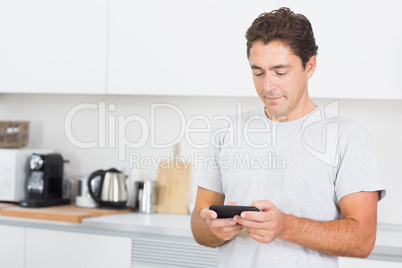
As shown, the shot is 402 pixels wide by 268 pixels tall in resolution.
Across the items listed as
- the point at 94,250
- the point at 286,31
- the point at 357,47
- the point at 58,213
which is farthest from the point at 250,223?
the point at 58,213

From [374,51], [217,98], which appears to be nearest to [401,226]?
[374,51]

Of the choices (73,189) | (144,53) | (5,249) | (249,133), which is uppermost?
(144,53)

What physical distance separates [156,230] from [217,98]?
0.87m

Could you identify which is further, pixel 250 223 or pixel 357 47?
pixel 357 47

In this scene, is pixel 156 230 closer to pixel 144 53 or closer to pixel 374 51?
pixel 144 53

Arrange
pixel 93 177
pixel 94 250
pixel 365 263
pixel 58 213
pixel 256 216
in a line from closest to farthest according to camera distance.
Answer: pixel 256 216 < pixel 365 263 < pixel 94 250 < pixel 58 213 < pixel 93 177

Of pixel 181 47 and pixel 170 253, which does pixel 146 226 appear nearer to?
pixel 170 253

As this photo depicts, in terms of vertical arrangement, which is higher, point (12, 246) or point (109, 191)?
point (109, 191)

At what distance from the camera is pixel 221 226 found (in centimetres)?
144

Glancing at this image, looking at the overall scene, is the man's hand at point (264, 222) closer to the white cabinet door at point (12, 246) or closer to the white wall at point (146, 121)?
the white wall at point (146, 121)

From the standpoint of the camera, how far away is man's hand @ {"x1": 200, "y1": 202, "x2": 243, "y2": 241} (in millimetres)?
1437

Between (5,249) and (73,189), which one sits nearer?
(5,249)

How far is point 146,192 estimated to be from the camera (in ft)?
10.3

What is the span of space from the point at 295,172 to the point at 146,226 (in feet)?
4.21
